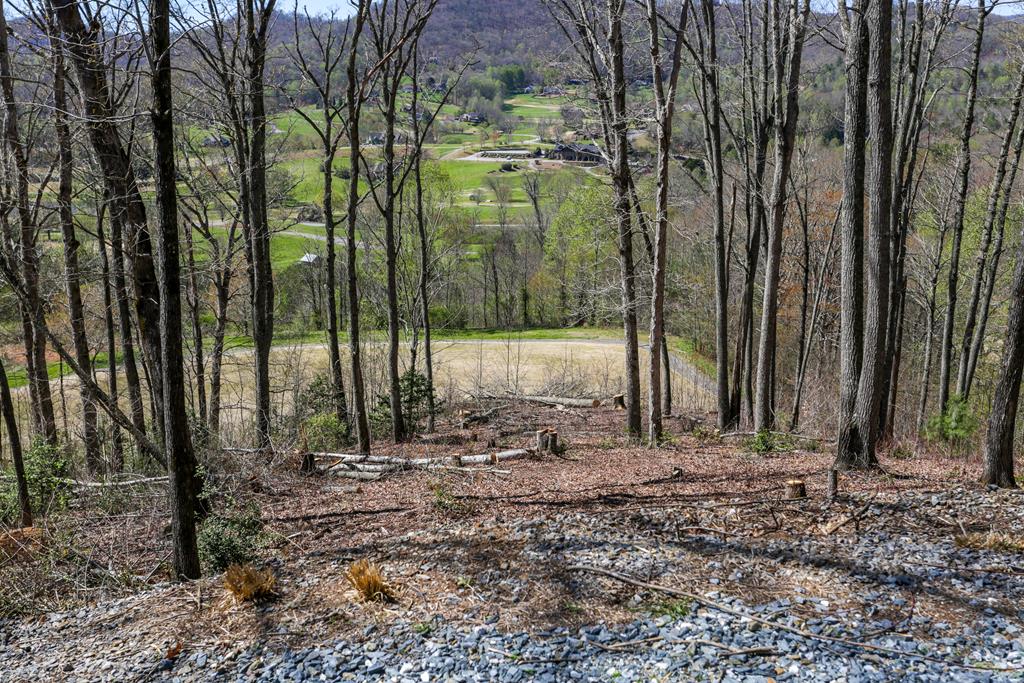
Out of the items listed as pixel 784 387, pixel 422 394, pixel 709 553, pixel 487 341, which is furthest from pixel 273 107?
pixel 487 341

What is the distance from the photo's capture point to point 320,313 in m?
38.1

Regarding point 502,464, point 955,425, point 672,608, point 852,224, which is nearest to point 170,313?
point 672,608

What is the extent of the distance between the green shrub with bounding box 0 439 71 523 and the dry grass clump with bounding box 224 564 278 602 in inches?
171

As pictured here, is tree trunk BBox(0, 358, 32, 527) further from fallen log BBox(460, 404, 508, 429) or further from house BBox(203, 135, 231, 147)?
fallen log BBox(460, 404, 508, 429)

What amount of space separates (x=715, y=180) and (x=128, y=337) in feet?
36.1

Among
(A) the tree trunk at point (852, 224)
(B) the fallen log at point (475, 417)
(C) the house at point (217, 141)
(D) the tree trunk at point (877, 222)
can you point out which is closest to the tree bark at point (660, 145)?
(A) the tree trunk at point (852, 224)

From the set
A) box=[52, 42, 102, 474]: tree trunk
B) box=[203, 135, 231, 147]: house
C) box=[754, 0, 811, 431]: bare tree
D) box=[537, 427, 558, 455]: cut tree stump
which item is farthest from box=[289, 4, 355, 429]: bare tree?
box=[754, 0, 811, 431]: bare tree

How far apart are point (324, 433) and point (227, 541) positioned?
6020 millimetres

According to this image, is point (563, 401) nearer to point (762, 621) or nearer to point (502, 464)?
point (502, 464)

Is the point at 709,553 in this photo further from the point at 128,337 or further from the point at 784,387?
the point at 784,387

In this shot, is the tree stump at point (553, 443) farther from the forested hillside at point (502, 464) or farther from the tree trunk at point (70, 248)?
the tree trunk at point (70, 248)

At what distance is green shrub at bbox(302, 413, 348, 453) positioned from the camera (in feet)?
39.1

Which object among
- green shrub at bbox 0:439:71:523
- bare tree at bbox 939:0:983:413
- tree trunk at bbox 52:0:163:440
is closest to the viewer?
tree trunk at bbox 52:0:163:440

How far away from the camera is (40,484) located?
352 inches
